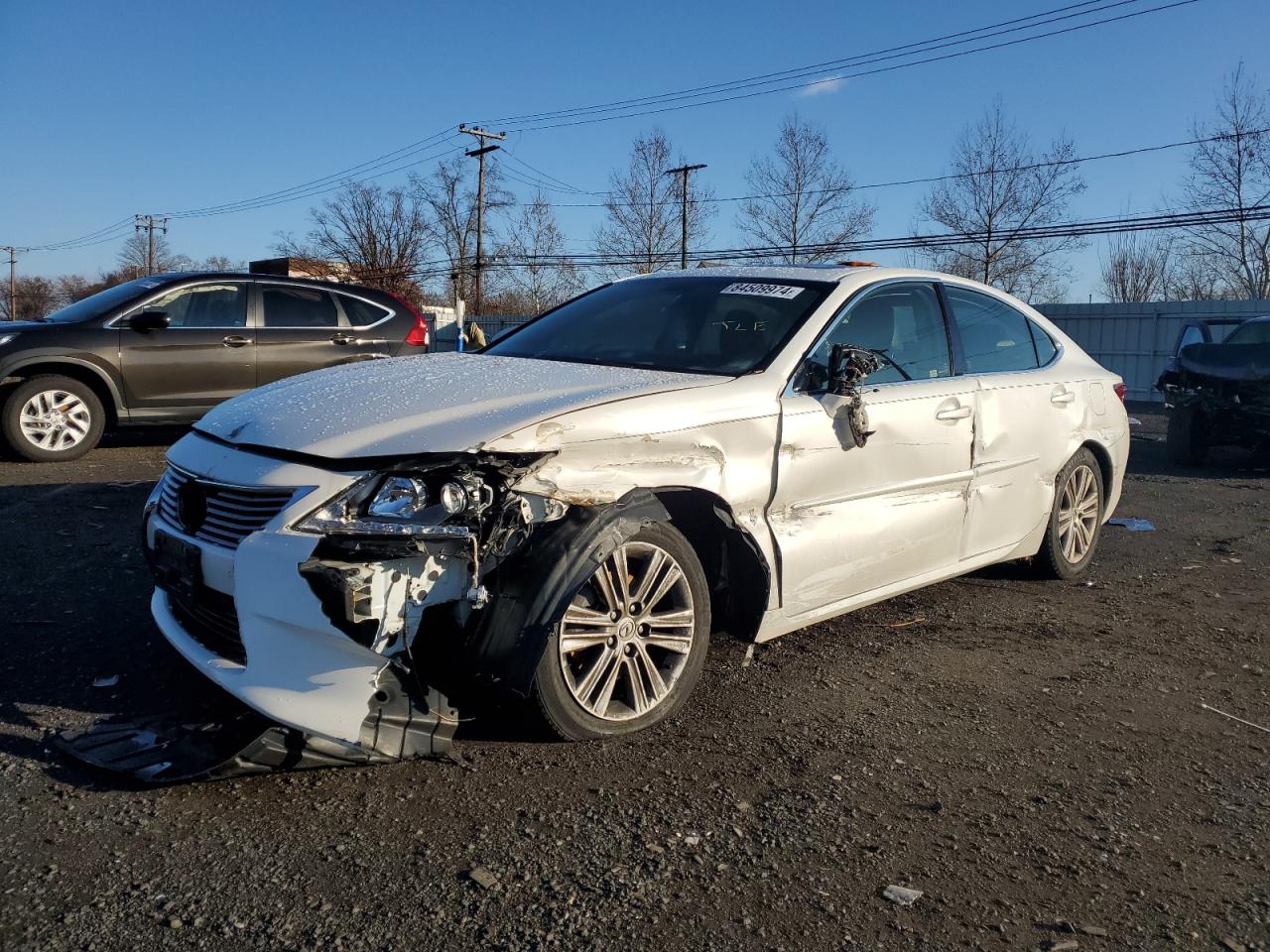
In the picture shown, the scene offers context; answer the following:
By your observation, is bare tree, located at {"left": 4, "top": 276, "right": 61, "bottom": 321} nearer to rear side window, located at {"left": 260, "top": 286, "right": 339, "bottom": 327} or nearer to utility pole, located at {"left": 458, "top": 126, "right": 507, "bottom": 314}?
utility pole, located at {"left": 458, "top": 126, "right": 507, "bottom": 314}

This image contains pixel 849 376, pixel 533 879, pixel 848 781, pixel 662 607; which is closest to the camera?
pixel 533 879

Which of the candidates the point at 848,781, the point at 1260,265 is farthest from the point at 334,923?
the point at 1260,265

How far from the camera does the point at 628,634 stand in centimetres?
342

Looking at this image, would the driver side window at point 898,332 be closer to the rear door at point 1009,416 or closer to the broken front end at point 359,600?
the rear door at point 1009,416

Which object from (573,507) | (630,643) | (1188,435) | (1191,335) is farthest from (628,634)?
(1191,335)

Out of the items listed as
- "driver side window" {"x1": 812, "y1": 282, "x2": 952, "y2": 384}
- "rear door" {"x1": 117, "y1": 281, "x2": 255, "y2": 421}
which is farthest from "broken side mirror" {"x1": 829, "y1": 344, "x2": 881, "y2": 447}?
"rear door" {"x1": 117, "y1": 281, "x2": 255, "y2": 421}

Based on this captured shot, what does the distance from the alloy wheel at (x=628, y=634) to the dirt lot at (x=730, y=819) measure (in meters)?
0.16

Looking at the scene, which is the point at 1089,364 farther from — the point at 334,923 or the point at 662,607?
the point at 334,923

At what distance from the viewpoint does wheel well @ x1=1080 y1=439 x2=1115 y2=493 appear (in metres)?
5.89

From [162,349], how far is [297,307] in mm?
1351

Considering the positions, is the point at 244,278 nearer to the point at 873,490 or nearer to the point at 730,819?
the point at 873,490

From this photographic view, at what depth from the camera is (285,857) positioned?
2.64m

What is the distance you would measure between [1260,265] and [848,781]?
41.3 metres

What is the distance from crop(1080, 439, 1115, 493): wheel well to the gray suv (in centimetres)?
691
